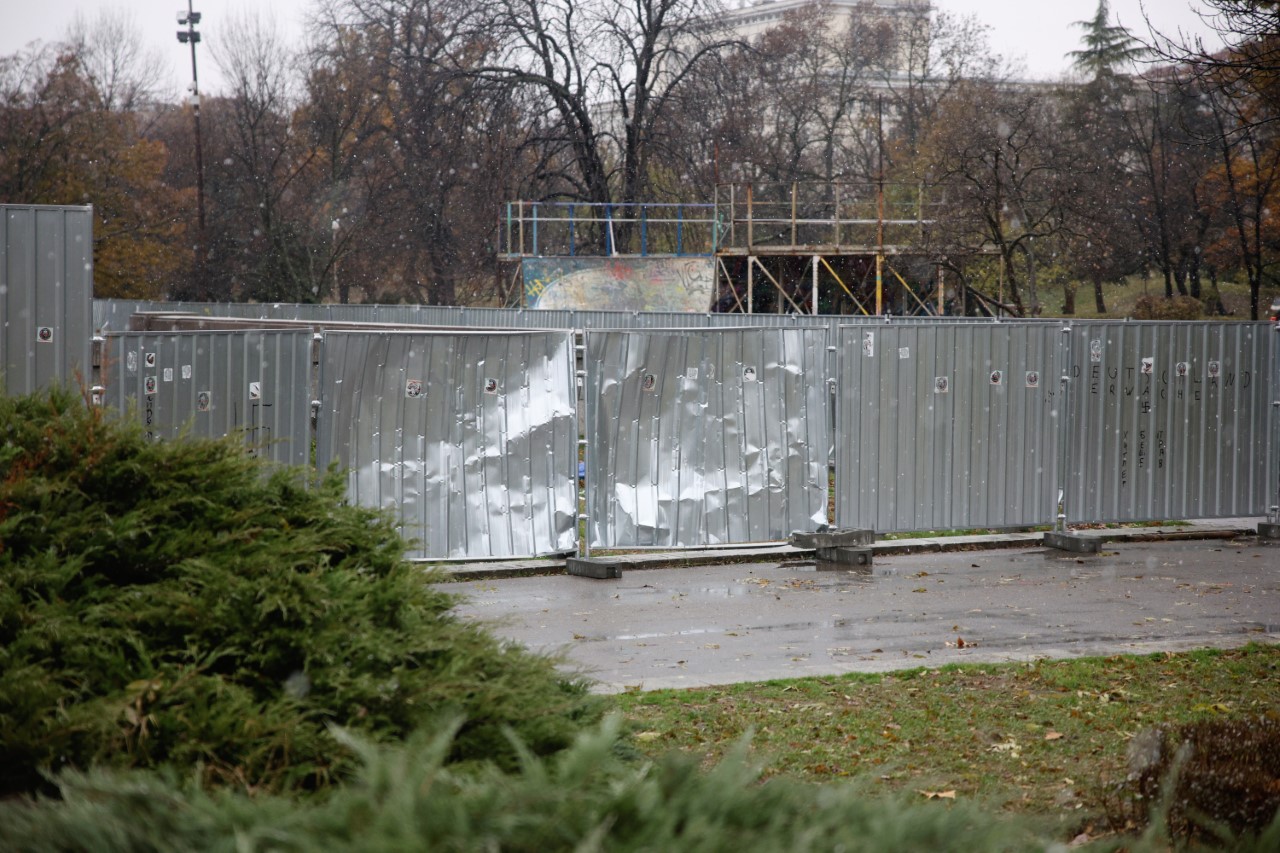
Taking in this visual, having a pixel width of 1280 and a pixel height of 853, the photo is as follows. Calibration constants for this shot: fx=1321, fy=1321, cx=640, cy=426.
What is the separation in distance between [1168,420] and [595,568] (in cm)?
649

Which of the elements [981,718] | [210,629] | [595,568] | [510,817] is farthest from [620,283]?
[510,817]

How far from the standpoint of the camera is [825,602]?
10555mm

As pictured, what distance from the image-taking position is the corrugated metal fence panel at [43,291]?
1125 cm

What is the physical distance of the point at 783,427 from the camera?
12180 mm

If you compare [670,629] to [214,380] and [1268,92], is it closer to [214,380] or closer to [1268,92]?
[214,380]

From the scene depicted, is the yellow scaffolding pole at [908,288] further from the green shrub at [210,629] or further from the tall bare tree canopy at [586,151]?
the green shrub at [210,629]

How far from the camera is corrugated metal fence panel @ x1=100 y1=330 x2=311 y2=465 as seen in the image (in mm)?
10641

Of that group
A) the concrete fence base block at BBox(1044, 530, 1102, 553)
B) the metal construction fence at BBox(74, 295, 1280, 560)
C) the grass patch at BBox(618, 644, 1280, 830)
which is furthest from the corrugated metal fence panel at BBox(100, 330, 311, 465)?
the concrete fence base block at BBox(1044, 530, 1102, 553)

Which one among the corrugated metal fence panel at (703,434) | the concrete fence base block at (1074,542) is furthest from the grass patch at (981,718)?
the concrete fence base block at (1074,542)

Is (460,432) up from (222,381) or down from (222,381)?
down

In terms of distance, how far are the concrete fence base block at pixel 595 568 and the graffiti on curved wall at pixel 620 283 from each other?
2634cm

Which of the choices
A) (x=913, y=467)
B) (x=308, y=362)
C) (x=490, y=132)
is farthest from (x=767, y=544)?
(x=490, y=132)

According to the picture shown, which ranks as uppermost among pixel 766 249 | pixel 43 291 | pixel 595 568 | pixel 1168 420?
pixel 766 249

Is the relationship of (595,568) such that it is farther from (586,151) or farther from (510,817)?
(586,151)
